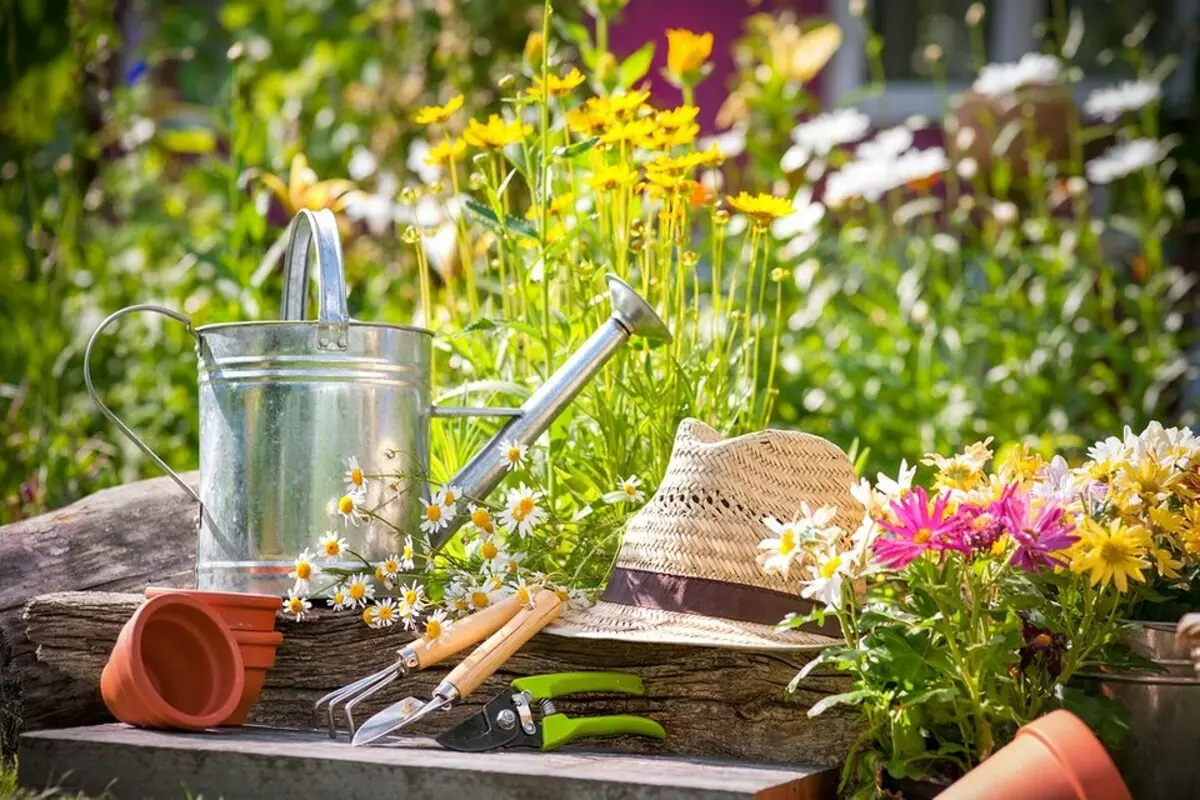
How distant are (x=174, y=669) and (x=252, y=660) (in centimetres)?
11

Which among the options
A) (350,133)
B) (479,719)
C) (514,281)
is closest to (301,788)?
(479,719)

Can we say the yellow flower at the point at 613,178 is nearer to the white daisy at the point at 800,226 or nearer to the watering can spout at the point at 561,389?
the watering can spout at the point at 561,389

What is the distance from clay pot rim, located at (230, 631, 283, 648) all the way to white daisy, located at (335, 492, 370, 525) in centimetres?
19

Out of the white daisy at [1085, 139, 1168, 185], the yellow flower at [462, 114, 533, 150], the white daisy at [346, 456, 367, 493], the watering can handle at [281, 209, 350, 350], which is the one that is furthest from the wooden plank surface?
the white daisy at [1085, 139, 1168, 185]

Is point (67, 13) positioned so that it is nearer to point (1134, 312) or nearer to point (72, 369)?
point (72, 369)

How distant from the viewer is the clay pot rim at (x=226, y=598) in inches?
80.2

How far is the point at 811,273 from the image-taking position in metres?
3.99

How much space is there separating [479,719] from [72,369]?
97.1 inches

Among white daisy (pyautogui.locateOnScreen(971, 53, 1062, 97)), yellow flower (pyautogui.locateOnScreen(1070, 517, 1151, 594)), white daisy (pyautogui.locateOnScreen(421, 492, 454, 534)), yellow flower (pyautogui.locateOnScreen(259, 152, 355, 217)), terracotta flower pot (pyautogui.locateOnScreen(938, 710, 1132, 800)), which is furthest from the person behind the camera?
white daisy (pyautogui.locateOnScreen(971, 53, 1062, 97))

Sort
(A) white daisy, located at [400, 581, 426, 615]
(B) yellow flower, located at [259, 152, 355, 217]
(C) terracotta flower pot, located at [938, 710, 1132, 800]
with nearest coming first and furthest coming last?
(C) terracotta flower pot, located at [938, 710, 1132, 800]
(A) white daisy, located at [400, 581, 426, 615]
(B) yellow flower, located at [259, 152, 355, 217]

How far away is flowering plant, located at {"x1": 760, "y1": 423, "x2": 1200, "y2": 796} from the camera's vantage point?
5.54 feet

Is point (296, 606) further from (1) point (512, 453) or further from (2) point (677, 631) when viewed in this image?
(2) point (677, 631)

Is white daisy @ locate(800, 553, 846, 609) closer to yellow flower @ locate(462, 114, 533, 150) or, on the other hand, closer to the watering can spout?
the watering can spout

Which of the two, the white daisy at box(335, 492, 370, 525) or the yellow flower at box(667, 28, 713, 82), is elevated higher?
the yellow flower at box(667, 28, 713, 82)
